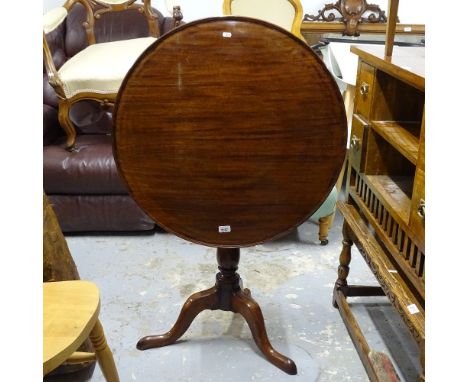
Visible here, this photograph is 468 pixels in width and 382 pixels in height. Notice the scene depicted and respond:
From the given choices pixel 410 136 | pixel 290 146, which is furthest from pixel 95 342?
pixel 410 136

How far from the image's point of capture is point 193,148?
1.39 meters

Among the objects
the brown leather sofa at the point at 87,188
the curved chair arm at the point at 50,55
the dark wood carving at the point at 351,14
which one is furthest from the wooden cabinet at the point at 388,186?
the dark wood carving at the point at 351,14

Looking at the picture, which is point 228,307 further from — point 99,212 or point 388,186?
point 99,212

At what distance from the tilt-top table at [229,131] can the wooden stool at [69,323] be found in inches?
13.2

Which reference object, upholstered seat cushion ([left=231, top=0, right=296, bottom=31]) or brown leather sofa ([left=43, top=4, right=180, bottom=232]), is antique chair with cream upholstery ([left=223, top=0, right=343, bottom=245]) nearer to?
upholstered seat cushion ([left=231, top=0, right=296, bottom=31])

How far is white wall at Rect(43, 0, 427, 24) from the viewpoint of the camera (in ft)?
11.1

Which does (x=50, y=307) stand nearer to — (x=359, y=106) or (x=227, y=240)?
(x=227, y=240)

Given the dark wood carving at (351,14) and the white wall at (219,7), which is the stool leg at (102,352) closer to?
the white wall at (219,7)

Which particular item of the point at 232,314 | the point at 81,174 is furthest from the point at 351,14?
the point at 232,314

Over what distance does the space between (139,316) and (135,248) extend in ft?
2.01

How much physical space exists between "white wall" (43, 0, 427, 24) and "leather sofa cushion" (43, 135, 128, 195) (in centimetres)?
136

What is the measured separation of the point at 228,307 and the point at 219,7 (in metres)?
2.52

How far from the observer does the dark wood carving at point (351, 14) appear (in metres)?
3.28

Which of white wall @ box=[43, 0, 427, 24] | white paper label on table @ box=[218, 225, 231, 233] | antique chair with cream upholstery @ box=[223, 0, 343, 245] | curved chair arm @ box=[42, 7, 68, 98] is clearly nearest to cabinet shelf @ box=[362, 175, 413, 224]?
white paper label on table @ box=[218, 225, 231, 233]
